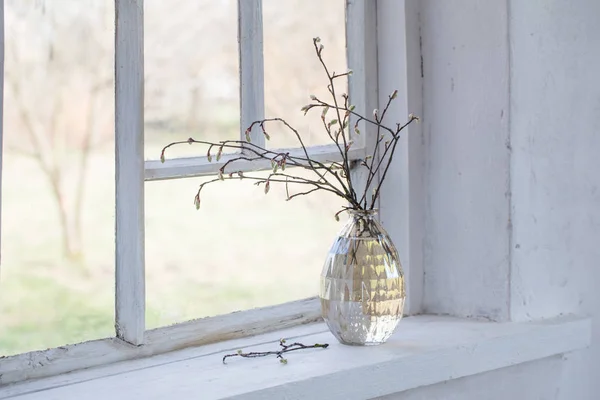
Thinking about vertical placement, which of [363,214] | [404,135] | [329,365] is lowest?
[329,365]

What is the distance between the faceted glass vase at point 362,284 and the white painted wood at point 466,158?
0.26m

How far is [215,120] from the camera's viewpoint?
5.15 ft

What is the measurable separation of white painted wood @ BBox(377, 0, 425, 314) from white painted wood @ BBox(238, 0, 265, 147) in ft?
0.91

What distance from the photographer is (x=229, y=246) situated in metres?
1.61

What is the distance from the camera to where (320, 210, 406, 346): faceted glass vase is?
1485 mm

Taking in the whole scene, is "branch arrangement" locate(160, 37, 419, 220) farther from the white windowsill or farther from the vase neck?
the white windowsill

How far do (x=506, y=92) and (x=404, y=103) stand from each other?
20cm

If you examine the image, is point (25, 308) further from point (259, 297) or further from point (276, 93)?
point (276, 93)

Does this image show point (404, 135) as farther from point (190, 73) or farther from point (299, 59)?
point (190, 73)

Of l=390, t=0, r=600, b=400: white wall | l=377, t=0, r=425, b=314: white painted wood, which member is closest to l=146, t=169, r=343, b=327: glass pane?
l=377, t=0, r=425, b=314: white painted wood

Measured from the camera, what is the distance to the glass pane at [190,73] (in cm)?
148

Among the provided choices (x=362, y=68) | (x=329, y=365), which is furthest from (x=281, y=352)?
(x=362, y=68)

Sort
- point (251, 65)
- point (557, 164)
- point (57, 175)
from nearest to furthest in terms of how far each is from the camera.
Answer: point (57, 175), point (251, 65), point (557, 164)

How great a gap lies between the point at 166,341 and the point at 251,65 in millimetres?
506
